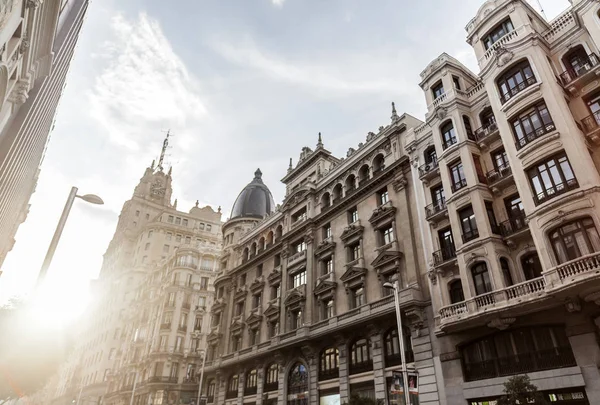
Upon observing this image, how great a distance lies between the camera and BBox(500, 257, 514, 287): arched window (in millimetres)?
21850

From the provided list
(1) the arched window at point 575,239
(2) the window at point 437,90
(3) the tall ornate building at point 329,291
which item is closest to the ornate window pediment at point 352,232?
(3) the tall ornate building at point 329,291

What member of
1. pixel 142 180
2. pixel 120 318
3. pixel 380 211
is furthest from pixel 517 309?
pixel 142 180

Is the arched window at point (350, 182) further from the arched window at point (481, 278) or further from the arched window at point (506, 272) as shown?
the arched window at point (506, 272)

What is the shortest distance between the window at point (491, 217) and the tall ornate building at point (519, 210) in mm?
94

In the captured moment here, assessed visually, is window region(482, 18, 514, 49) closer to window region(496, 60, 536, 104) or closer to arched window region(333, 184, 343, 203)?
window region(496, 60, 536, 104)

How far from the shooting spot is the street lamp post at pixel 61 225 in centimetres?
1073

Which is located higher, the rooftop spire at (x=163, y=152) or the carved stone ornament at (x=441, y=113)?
the rooftop spire at (x=163, y=152)

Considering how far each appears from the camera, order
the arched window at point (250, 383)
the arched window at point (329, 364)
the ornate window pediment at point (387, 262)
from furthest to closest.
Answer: the arched window at point (250, 383) → the arched window at point (329, 364) → the ornate window pediment at point (387, 262)

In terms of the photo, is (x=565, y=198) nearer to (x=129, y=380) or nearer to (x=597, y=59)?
(x=597, y=59)

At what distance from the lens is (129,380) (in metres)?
62.9

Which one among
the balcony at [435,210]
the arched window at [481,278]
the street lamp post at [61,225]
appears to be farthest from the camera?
the balcony at [435,210]

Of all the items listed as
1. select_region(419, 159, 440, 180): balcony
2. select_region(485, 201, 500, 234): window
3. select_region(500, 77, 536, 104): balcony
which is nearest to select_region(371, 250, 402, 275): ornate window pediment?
select_region(419, 159, 440, 180): balcony

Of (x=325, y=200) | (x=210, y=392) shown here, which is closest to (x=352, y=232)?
(x=325, y=200)

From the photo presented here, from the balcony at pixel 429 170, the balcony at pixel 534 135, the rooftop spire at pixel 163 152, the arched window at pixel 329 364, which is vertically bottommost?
the arched window at pixel 329 364
